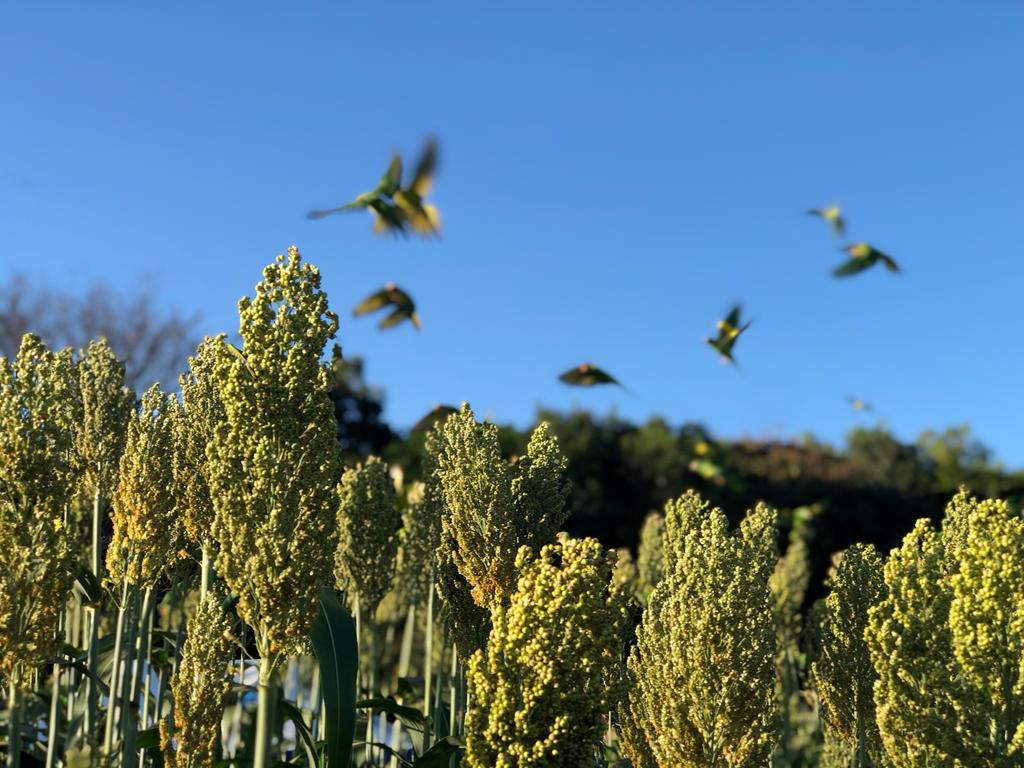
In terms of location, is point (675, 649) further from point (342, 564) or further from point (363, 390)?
point (363, 390)

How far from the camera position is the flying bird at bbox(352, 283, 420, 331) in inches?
489

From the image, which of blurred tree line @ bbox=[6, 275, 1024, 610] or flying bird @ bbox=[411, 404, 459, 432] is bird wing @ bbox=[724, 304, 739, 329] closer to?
flying bird @ bbox=[411, 404, 459, 432]

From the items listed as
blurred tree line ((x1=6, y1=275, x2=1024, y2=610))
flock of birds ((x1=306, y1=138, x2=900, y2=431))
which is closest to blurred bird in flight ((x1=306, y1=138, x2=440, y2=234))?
flock of birds ((x1=306, y1=138, x2=900, y2=431))

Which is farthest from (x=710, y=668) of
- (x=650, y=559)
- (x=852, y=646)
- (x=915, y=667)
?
(x=650, y=559)

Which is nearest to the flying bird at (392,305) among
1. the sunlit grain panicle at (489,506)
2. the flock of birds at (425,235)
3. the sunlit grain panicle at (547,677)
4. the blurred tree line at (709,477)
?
the flock of birds at (425,235)

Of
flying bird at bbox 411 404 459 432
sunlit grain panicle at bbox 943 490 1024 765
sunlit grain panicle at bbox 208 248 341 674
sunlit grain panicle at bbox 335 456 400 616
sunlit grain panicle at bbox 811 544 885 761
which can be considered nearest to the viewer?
sunlit grain panicle at bbox 208 248 341 674

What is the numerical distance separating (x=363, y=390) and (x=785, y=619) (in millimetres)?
Answer: 26259

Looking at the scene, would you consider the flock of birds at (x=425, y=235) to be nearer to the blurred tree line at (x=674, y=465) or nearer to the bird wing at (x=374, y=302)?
the bird wing at (x=374, y=302)

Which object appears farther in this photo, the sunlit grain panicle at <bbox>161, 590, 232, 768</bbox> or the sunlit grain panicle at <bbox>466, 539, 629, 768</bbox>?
the sunlit grain panicle at <bbox>161, 590, 232, 768</bbox>

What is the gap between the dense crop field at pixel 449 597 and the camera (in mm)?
6180

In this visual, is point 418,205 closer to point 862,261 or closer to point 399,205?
point 399,205

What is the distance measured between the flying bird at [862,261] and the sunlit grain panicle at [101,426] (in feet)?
29.2

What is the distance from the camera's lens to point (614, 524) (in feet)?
112

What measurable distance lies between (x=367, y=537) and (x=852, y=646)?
4.27m
